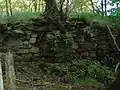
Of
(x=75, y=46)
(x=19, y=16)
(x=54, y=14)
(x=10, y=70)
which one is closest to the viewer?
(x=10, y=70)

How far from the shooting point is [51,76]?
702 cm

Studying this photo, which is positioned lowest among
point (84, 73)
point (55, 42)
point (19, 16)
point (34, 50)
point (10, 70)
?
point (84, 73)

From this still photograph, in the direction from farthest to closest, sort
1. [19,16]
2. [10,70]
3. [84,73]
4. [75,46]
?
1. [19,16]
2. [75,46]
3. [84,73]
4. [10,70]

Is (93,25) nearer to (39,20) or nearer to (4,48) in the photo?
(39,20)

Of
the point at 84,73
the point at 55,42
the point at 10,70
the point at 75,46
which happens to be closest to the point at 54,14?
the point at 55,42

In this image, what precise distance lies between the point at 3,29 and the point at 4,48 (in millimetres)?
482

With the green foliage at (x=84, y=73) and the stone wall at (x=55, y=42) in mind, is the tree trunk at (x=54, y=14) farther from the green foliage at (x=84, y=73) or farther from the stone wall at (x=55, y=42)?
the green foliage at (x=84, y=73)

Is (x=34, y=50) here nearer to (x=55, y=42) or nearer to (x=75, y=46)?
(x=55, y=42)

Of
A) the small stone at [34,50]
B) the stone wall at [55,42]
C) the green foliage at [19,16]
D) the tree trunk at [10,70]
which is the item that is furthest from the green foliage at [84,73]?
the tree trunk at [10,70]

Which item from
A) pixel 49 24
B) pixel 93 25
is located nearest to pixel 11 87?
pixel 49 24

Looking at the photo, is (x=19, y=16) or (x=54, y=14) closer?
(x=54, y=14)

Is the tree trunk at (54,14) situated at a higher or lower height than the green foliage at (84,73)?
higher

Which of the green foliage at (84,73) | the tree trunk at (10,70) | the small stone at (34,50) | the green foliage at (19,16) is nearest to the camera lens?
the tree trunk at (10,70)

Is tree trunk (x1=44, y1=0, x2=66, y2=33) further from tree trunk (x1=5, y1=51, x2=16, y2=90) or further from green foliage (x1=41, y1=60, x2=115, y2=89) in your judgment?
tree trunk (x1=5, y1=51, x2=16, y2=90)
